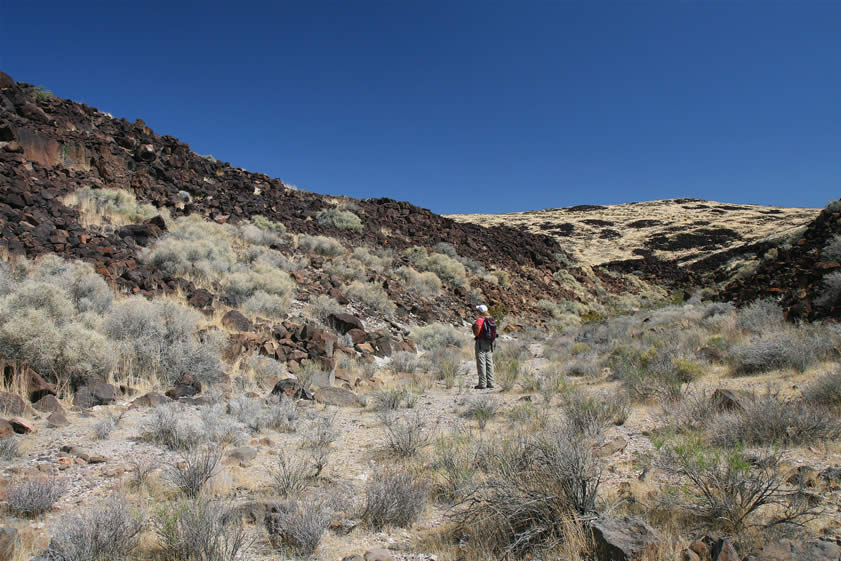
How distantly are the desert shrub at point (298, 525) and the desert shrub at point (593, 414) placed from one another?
2.82 meters

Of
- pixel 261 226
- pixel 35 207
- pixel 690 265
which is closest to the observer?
pixel 35 207

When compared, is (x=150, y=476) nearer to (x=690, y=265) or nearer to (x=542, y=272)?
(x=542, y=272)

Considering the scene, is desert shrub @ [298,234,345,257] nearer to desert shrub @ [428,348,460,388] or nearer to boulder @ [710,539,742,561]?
desert shrub @ [428,348,460,388]

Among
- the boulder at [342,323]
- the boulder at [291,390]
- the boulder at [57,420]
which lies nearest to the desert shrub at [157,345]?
the boulder at [291,390]

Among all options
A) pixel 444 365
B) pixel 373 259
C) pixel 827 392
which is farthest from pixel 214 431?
pixel 373 259

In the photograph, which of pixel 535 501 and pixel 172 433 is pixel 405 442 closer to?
pixel 535 501

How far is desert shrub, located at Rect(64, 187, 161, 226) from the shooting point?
459 inches

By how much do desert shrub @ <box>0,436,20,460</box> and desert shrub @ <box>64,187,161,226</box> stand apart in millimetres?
8929

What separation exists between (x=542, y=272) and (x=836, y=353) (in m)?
19.8

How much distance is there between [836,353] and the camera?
6.50 metres

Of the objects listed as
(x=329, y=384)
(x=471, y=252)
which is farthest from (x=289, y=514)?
(x=471, y=252)

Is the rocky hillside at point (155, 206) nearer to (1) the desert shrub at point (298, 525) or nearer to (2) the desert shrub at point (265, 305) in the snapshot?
(2) the desert shrub at point (265, 305)

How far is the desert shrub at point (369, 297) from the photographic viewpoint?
44.1ft

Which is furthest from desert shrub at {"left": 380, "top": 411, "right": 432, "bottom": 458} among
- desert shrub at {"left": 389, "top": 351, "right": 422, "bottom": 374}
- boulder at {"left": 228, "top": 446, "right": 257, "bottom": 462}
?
desert shrub at {"left": 389, "top": 351, "right": 422, "bottom": 374}
